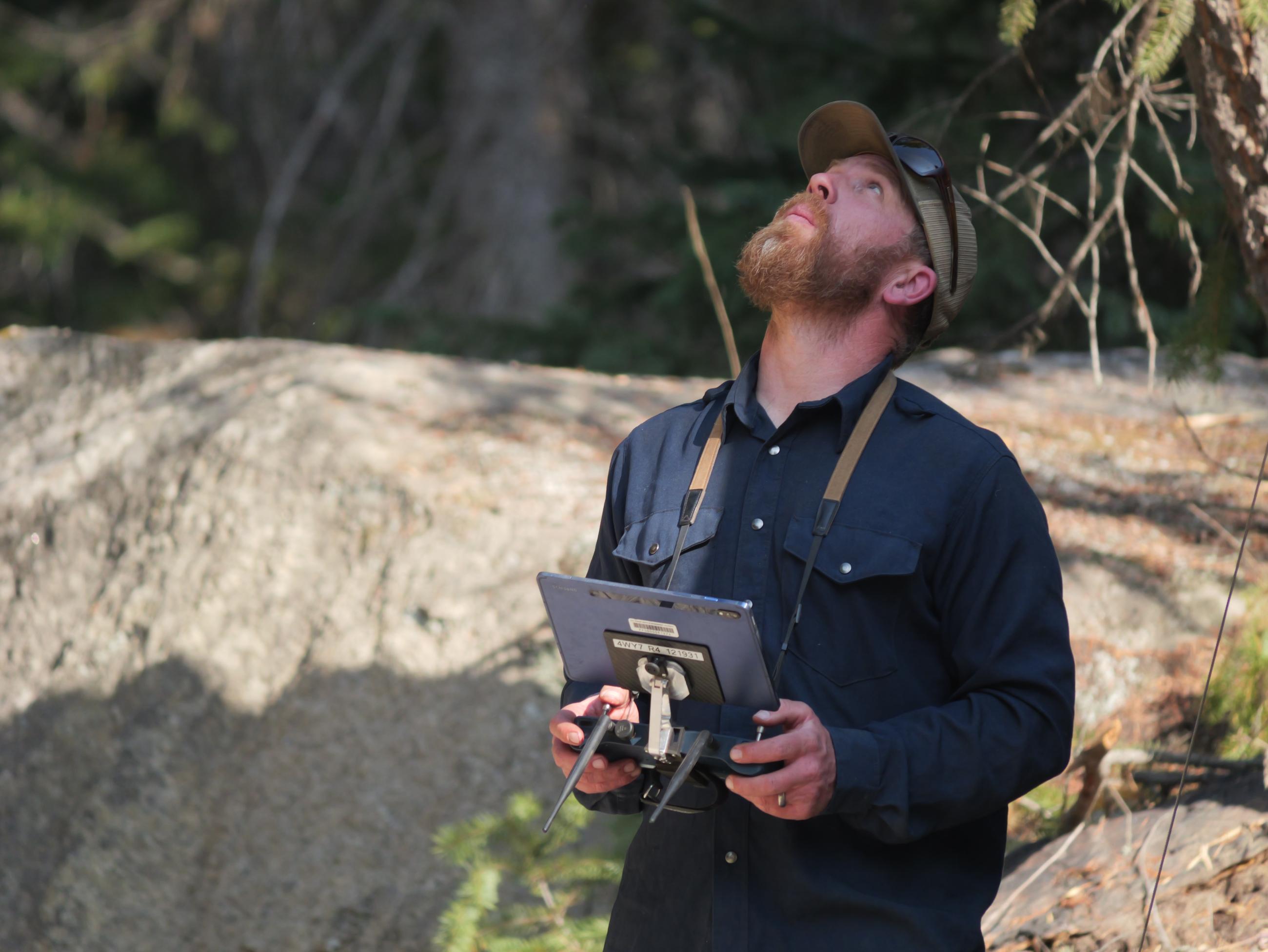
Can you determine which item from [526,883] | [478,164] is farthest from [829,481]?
[478,164]

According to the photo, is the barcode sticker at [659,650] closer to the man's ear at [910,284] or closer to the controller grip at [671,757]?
the controller grip at [671,757]

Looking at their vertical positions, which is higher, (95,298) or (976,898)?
(976,898)

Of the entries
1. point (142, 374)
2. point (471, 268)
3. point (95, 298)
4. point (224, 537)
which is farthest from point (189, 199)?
point (224, 537)

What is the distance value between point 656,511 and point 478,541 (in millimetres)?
2355

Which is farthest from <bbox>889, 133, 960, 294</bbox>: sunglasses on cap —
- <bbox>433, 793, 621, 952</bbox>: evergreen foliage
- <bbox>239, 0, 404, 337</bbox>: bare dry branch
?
<bbox>239, 0, 404, 337</bbox>: bare dry branch

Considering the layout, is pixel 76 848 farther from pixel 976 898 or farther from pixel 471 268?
pixel 471 268

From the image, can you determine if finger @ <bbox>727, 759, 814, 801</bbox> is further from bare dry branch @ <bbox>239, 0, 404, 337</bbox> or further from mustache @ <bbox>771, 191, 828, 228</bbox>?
bare dry branch @ <bbox>239, 0, 404, 337</bbox>

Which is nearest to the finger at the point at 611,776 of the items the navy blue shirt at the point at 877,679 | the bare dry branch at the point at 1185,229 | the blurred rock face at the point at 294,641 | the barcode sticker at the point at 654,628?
the navy blue shirt at the point at 877,679

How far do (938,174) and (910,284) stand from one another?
218 millimetres

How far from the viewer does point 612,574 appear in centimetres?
229

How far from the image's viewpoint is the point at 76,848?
13.3ft

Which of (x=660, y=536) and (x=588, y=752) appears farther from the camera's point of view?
(x=660, y=536)

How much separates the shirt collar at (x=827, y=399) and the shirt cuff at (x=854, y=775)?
1.85ft

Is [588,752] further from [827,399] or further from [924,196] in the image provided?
[924,196]
